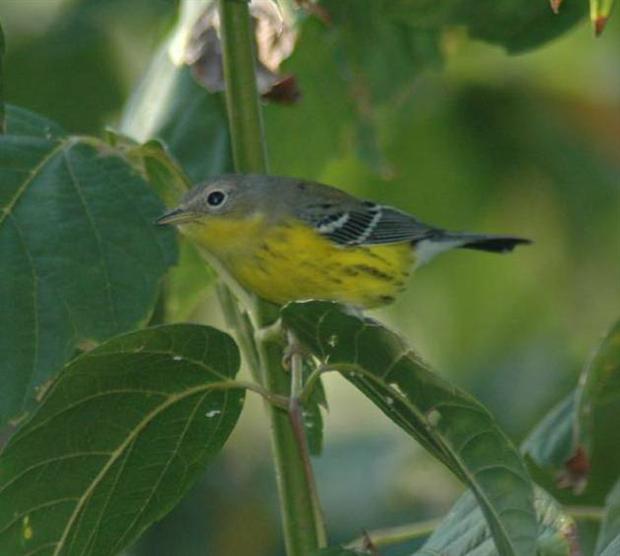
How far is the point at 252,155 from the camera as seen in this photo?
274 centimetres

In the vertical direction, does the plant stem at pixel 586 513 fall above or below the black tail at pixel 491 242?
below

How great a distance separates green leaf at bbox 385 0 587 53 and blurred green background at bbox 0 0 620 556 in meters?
1.55

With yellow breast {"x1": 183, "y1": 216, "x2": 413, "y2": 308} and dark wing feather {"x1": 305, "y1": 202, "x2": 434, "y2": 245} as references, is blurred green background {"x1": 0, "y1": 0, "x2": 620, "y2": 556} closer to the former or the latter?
dark wing feather {"x1": 305, "y1": 202, "x2": 434, "y2": 245}

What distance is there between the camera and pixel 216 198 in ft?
14.5

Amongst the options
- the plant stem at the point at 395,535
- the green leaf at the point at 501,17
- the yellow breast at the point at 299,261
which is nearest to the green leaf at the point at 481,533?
the plant stem at the point at 395,535

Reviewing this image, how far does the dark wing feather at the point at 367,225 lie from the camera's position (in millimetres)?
4684

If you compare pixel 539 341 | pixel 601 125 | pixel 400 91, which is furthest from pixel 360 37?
pixel 539 341

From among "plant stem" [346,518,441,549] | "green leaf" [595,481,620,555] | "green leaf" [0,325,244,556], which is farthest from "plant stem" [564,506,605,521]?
"green leaf" [0,325,244,556]

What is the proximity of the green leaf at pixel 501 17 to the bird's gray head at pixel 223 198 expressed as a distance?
70 cm

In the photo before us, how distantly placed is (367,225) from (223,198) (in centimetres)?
62

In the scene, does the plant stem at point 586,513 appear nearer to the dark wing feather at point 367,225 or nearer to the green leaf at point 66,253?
the green leaf at point 66,253

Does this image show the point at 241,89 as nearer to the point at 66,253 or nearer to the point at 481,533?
the point at 66,253

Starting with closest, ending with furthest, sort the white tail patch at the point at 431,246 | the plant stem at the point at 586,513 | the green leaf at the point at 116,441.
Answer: the green leaf at the point at 116,441, the plant stem at the point at 586,513, the white tail patch at the point at 431,246

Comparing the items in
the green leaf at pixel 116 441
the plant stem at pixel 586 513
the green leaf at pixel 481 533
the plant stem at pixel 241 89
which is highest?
the plant stem at pixel 241 89
